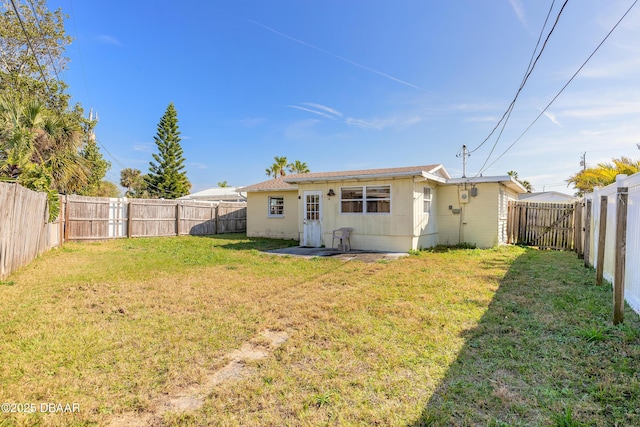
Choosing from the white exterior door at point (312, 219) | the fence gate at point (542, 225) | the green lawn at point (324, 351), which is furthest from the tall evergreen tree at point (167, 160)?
the fence gate at point (542, 225)

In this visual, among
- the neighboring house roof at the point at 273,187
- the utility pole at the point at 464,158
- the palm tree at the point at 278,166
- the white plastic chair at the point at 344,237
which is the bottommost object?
the white plastic chair at the point at 344,237

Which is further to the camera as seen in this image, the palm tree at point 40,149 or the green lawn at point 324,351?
the palm tree at point 40,149

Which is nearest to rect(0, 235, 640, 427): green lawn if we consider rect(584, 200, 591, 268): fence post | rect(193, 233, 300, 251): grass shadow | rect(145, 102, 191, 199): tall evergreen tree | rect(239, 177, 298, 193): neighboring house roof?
rect(584, 200, 591, 268): fence post

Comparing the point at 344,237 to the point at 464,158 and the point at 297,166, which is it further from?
the point at 297,166

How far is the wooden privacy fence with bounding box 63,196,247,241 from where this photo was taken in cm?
1227

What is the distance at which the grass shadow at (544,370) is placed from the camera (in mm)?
2148

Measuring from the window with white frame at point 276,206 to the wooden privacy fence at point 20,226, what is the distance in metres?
8.30

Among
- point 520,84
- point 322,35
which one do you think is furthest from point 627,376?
point 322,35

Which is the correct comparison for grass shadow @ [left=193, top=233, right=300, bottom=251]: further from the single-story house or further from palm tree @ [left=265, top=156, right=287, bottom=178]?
palm tree @ [left=265, top=156, right=287, bottom=178]

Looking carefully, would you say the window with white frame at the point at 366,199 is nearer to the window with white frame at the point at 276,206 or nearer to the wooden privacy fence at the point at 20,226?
the window with white frame at the point at 276,206

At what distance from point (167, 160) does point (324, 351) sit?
33636 millimetres

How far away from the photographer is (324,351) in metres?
3.19

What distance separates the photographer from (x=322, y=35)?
40.2ft

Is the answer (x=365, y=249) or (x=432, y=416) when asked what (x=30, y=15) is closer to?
(x=365, y=249)
